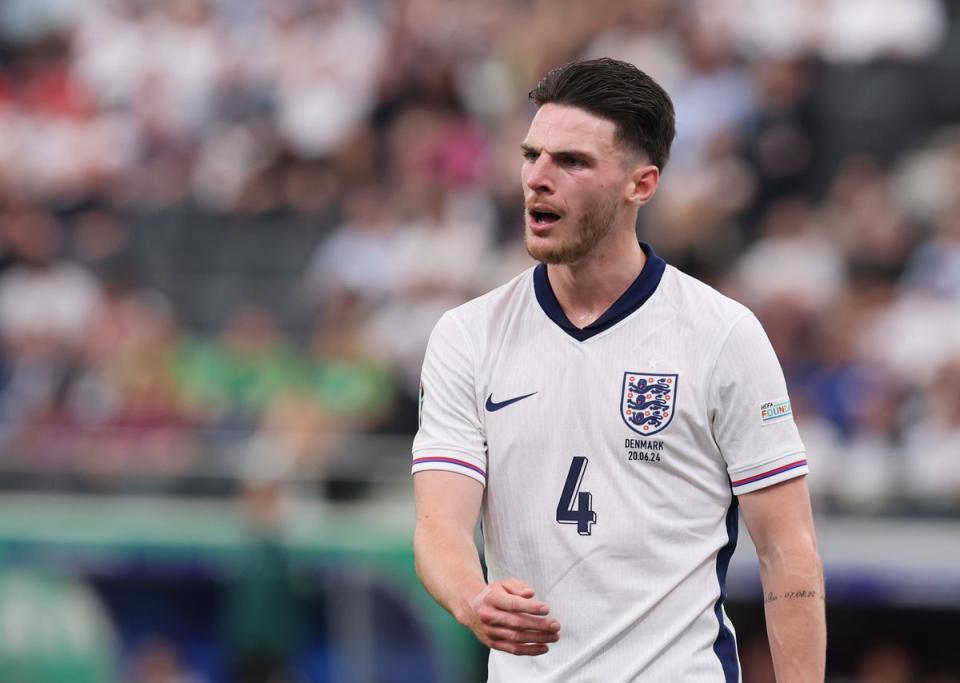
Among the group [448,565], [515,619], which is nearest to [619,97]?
[448,565]

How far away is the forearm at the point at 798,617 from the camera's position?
3.89 m

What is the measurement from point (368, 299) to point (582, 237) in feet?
26.6

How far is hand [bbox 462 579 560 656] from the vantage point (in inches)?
140

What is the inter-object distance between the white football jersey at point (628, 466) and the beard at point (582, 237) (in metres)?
0.18

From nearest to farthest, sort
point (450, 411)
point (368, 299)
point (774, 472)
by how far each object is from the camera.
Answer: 1. point (774, 472)
2. point (450, 411)
3. point (368, 299)

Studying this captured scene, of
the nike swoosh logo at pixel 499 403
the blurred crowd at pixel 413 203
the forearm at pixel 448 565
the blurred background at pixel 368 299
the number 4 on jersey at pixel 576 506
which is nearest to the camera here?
the forearm at pixel 448 565

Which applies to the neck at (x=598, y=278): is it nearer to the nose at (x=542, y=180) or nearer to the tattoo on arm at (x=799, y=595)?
the nose at (x=542, y=180)

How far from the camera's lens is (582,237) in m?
4.11

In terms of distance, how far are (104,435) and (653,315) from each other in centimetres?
839

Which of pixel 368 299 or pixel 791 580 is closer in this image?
pixel 791 580

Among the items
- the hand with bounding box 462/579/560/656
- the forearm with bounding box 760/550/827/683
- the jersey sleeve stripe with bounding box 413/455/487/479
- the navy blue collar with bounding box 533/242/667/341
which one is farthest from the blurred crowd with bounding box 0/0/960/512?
the hand with bounding box 462/579/560/656

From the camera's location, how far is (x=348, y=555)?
1077 centimetres

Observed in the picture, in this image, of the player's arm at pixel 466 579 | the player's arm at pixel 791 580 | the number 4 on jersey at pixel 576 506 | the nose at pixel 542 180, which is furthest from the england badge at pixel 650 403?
the nose at pixel 542 180

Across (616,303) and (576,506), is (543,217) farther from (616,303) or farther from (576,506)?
(576,506)
